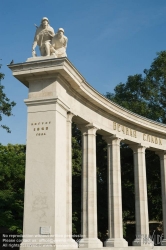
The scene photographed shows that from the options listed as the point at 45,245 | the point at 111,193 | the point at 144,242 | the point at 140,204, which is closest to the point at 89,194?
the point at 111,193

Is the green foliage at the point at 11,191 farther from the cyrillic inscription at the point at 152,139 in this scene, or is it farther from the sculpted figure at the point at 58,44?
the sculpted figure at the point at 58,44

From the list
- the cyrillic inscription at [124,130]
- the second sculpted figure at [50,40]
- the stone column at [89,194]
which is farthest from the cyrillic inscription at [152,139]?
the second sculpted figure at [50,40]

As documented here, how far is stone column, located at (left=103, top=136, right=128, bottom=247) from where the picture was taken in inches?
3306

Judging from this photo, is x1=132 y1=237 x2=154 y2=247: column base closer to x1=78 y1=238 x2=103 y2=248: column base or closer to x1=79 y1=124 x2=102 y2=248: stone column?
x1=79 y1=124 x2=102 y2=248: stone column

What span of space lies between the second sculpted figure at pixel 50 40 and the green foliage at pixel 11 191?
5897 centimetres

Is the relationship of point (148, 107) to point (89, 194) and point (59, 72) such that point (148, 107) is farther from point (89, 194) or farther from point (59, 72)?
point (59, 72)

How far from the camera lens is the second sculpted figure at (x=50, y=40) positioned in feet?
207

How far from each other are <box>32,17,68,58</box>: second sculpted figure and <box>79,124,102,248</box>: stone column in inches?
821

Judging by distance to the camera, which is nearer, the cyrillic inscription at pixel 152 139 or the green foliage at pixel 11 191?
the cyrillic inscription at pixel 152 139

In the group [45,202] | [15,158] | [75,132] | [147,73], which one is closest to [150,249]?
[45,202]

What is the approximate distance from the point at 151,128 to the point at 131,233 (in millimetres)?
61121

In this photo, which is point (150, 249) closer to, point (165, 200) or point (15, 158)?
point (165, 200)

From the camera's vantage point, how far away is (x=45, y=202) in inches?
2165

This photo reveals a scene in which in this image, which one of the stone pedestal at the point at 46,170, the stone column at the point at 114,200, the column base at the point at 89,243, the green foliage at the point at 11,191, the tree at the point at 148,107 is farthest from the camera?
the tree at the point at 148,107
